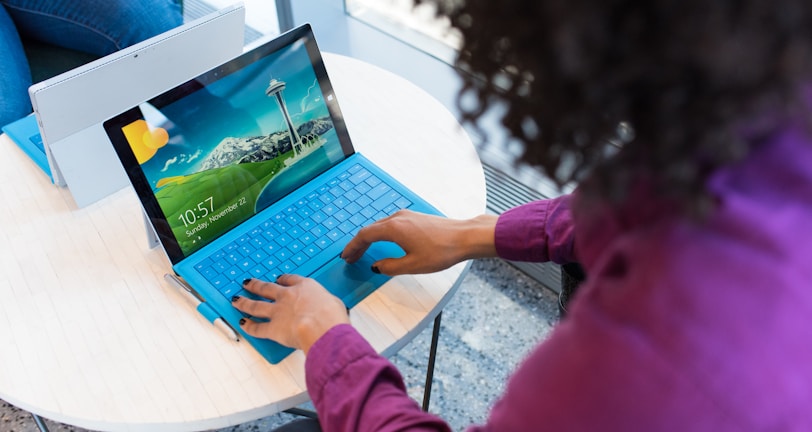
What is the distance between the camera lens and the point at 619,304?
464mm

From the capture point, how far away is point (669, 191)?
0.43 metres

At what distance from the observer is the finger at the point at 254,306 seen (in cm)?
87

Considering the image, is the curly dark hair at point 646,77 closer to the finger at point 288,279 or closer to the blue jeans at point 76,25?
the finger at point 288,279

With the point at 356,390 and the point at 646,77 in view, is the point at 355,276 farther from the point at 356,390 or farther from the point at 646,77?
the point at 646,77

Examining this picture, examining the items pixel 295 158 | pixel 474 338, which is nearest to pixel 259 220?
pixel 295 158

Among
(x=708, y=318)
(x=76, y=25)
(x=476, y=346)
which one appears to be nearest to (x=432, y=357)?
(x=476, y=346)

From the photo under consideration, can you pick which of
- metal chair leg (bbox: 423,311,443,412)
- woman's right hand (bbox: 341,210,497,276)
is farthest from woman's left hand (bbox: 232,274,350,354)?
metal chair leg (bbox: 423,311,443,412)

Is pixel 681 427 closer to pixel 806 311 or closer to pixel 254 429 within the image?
pixel 806 311

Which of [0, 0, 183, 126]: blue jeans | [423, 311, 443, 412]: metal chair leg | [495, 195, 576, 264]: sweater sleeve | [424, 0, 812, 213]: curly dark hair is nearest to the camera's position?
[424, 0, 812, 213]: curly dark hair

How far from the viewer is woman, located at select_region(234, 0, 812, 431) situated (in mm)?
384

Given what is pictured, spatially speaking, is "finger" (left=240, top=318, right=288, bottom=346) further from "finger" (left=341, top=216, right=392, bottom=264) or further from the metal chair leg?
the metal chair leg

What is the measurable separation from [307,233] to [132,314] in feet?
0.86

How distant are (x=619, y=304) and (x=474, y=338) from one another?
125 cm

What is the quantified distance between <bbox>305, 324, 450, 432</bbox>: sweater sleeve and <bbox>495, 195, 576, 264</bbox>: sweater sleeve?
28 centimetres
